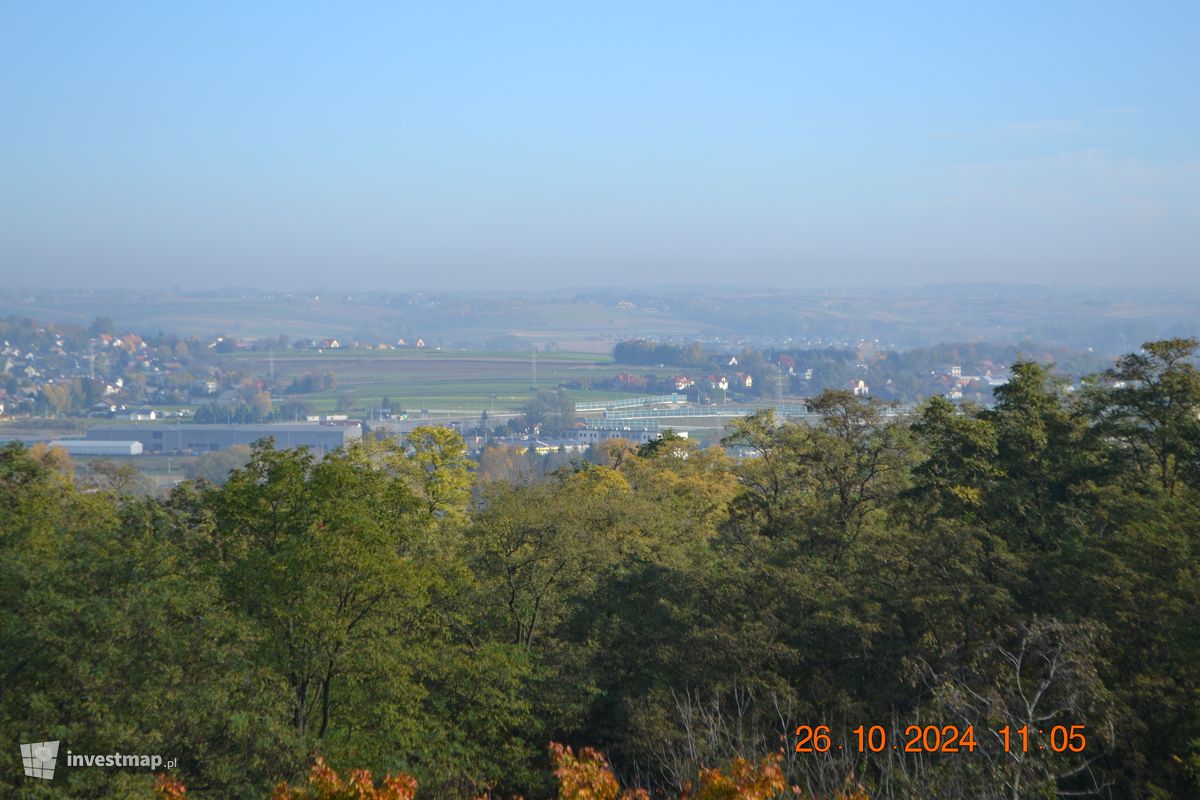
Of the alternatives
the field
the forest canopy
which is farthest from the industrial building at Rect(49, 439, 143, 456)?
the forest canopy

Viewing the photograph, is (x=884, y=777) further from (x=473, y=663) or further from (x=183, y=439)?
(x=183, y=439)

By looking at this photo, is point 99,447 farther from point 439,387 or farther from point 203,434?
point 439,387

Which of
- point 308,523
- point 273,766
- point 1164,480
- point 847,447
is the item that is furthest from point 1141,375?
point 273,766

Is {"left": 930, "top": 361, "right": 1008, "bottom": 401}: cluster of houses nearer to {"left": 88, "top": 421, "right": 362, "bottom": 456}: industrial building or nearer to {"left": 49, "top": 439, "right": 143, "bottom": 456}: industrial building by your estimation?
{"left": 88, "top": 421, "right": 362, "bottom": 456}: industrial building

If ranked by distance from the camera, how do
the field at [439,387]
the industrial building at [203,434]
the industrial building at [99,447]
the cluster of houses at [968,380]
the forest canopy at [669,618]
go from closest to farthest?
the forest canopy at [669,618], the industrial building at [99,447], the industrial building at [203,434], the cluster of houses at [968,380], the field at [439,387]

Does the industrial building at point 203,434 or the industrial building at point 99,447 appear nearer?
the industrial building at point 99,447
